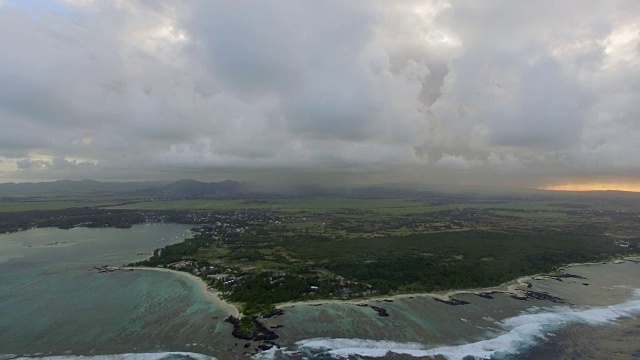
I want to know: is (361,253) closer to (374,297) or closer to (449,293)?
(449,293)

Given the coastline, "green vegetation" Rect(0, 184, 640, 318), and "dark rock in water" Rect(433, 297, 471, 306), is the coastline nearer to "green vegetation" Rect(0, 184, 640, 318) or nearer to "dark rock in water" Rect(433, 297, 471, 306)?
"green vegetation" Rect(0, 184, 640, 318)

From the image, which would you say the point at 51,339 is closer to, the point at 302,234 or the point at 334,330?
the point at 334,330

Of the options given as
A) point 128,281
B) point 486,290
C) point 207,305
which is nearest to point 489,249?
point 486,290

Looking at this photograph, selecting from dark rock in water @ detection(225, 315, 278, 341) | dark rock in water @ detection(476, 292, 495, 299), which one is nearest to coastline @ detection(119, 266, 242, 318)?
dark rock in water @ detection(225, 315, 278, 341)

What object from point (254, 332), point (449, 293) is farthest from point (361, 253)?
point (254, 332)

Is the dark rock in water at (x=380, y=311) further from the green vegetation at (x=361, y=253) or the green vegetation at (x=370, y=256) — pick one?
the green vegetation at (x=361, y=253)

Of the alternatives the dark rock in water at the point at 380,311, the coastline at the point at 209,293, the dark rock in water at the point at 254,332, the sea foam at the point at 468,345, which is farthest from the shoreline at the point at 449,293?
the sea foam at the point at 468,345
